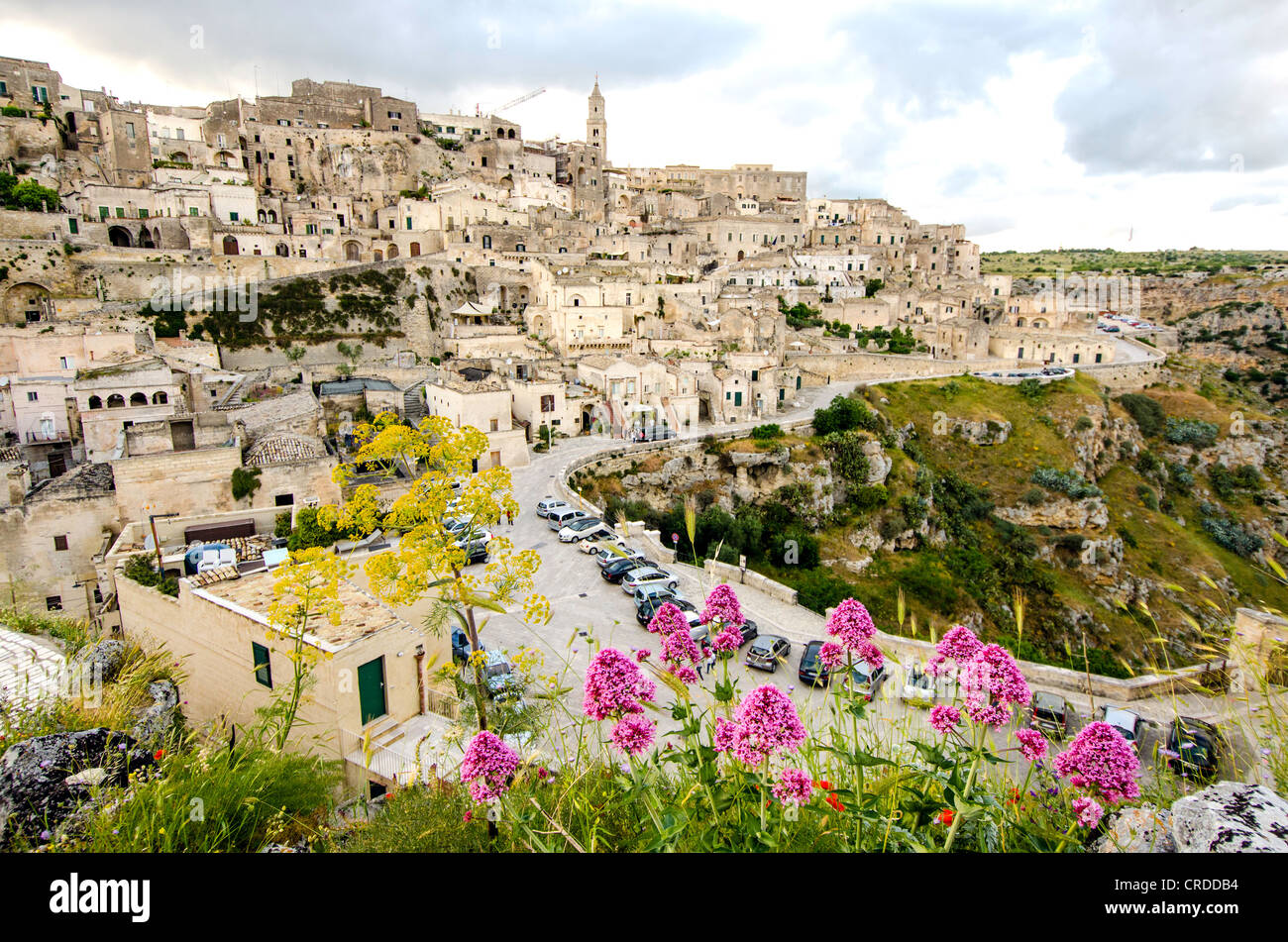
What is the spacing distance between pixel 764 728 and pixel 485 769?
118 cm

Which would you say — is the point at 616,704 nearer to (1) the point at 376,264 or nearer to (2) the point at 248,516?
(2) the point at 248,516

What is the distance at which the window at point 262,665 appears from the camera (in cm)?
888

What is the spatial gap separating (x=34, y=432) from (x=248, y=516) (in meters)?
12.6

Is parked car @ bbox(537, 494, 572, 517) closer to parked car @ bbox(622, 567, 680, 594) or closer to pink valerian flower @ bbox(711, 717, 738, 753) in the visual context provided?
→ parked car @ bbox(622, 567, 680, 594)

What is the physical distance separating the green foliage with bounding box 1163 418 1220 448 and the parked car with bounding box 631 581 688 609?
1514 inches

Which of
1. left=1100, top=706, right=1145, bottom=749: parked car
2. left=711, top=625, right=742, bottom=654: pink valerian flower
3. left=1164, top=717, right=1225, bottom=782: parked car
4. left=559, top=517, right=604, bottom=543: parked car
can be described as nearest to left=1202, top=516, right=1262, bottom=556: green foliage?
left=1100, top=706, right=1145, bottom=749: parked car

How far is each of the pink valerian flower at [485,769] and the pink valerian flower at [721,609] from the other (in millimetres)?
1198

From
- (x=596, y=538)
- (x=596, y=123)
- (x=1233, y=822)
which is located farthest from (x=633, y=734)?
(x=596, y=123)

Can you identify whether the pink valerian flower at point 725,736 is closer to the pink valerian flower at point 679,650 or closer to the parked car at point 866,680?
the pink valerian flower at point 679,650

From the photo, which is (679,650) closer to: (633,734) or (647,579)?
(633,734)

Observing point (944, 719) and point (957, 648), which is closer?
point (944, 719)

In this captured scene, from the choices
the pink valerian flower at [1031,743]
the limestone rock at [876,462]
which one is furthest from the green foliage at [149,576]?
the limestone rock at [876,462]

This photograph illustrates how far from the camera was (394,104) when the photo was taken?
5938 cm

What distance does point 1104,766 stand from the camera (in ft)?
8.80
